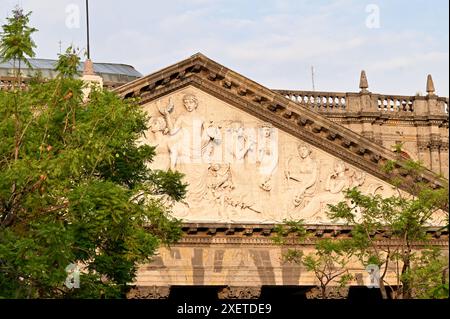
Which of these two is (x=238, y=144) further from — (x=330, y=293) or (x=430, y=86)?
(x=430, y=86)

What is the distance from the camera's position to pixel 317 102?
241 feet

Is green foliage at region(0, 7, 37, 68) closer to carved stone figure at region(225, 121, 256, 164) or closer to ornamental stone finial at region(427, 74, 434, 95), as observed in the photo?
carved stone figure at region(225, 121, 256, 164)

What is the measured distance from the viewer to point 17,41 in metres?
41.5

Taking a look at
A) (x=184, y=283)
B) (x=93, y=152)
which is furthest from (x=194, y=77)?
(x=93, y=152)

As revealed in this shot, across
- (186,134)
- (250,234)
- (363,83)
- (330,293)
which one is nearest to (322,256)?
(330,293)

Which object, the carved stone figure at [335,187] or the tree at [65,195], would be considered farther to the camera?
the carved stone figure at [335,187]

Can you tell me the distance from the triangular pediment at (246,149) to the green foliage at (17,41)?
819 inches

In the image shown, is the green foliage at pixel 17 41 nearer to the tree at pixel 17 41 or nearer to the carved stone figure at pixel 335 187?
the tree at pixel 17 41

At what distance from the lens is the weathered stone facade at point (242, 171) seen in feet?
210

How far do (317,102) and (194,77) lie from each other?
10.3 meters

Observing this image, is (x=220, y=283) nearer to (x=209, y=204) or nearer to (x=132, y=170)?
(x=209, y=204)

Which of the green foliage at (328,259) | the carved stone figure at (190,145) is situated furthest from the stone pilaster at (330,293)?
the carved stone figure at (190,145)

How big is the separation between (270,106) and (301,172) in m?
2.85

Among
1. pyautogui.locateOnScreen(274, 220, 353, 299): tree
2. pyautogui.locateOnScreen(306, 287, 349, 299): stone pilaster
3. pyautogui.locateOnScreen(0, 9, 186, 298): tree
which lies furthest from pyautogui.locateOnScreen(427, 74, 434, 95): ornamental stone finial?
pyautogui.locateOnScreen(0, 9, 186, 298): tree
